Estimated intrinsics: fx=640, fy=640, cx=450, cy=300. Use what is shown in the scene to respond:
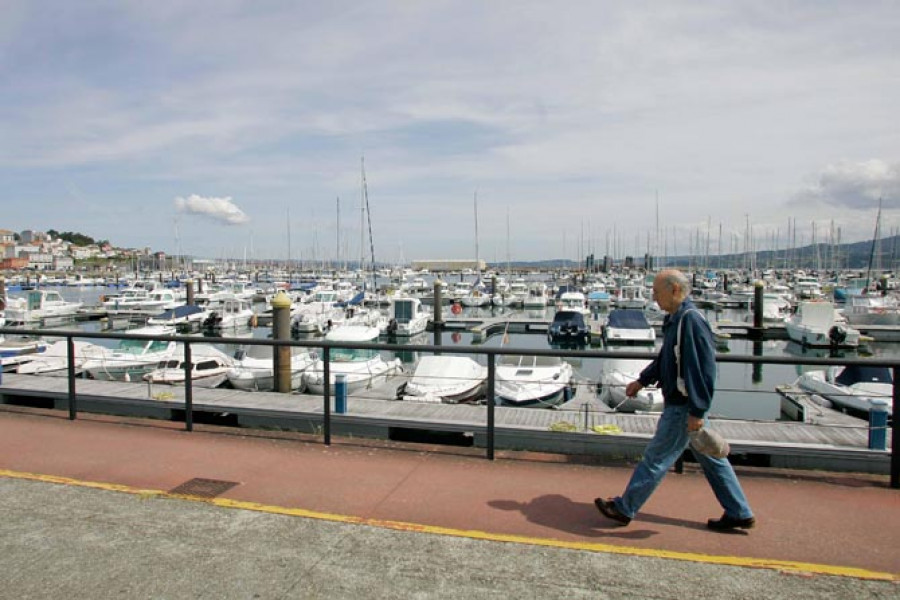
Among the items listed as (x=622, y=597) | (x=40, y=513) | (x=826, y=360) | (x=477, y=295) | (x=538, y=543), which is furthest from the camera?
(x=477, y=295)

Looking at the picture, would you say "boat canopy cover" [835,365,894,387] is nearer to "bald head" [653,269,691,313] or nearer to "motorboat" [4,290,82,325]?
"bald head" [653,269,691,313]

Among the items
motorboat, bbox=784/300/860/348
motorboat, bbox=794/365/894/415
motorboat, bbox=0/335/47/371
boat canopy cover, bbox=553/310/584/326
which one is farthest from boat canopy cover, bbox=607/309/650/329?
motorboat, bbox=0/335/47/371

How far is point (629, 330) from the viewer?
36625 mm

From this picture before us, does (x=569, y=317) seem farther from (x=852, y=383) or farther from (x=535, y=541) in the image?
(x=535, y=541)

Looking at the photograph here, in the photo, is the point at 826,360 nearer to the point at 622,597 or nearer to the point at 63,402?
the point at 622,597

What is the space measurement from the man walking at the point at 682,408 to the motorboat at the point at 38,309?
179 ft

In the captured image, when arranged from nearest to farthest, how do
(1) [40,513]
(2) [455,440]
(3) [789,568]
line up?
(3) [789,568]
(1) [40,513]
(2) [455,440]

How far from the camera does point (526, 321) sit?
49219 mm

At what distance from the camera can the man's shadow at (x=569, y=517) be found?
4668mm

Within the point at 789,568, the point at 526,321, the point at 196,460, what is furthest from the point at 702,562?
the point at 526,321

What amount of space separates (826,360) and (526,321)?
4368 cm

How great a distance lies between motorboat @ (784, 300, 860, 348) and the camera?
3850 cm

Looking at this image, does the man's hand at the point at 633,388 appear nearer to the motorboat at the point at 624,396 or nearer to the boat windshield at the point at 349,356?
the motorboat at the point at 624,396

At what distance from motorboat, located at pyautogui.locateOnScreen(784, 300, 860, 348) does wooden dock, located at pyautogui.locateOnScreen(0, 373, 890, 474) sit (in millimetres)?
27432
